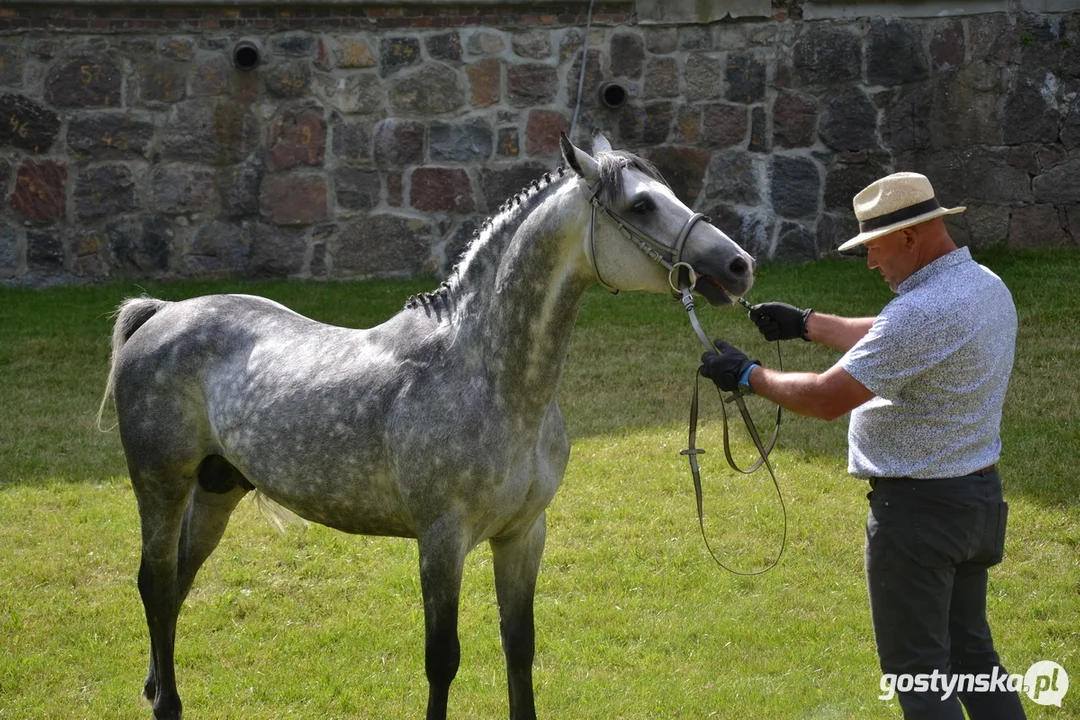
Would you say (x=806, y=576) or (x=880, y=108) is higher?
(x=880, y=108)

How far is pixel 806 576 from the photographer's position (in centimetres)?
562

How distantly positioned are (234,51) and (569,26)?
2931 millimetres

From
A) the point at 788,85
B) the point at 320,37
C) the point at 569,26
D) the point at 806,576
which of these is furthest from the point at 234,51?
the point at 806,576

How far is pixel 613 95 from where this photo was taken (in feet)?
33.4

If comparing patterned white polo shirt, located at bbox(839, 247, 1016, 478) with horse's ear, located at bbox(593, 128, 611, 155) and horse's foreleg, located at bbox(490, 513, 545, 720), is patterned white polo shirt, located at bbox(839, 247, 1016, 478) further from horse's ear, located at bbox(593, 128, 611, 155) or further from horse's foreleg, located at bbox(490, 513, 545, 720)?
horse's foreleg, located at bbox(490, 513, 545, 720)

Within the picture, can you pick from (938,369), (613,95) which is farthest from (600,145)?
(613,95)

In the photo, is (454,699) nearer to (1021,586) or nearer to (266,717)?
(266,717)

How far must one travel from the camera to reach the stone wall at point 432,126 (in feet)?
32.4

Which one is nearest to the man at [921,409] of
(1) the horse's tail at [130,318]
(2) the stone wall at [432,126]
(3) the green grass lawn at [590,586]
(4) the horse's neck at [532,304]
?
(4) the horse's neck at [532,304]

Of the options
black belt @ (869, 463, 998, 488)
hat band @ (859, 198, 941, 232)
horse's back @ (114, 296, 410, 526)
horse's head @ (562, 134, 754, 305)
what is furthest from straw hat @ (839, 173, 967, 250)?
horse's back @ (114, 296, 410, 526)

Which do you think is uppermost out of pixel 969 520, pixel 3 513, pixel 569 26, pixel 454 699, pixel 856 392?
pixel 569 26

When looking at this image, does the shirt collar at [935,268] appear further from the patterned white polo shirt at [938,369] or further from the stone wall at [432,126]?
the stone wall at [432,126]

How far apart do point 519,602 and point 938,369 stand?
1640 mm

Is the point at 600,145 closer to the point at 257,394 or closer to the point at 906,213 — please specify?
the point at 906,213
